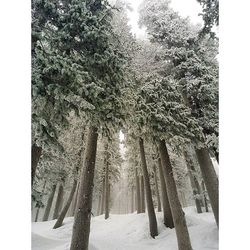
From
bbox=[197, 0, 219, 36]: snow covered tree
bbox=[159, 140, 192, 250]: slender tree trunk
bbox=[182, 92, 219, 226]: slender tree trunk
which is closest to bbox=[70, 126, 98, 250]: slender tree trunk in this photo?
bbox=[159, 140, 192, 250]: slender tree trunk

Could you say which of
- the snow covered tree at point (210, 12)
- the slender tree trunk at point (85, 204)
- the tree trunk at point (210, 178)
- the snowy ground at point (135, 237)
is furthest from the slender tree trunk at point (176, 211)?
the snow covered tree at point (210, 12)

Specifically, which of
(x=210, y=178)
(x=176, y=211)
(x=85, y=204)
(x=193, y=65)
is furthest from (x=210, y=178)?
(x=193, y=65)

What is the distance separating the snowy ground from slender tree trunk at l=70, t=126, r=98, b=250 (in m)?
1.43

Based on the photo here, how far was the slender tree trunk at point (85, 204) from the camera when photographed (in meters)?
5.76

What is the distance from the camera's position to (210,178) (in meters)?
7.18

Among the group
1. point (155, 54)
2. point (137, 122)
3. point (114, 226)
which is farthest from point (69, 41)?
point (114, 226)

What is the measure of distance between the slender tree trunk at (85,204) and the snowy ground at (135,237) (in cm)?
143

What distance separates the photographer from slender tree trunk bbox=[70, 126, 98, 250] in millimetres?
5762

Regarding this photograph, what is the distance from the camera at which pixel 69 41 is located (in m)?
5.23

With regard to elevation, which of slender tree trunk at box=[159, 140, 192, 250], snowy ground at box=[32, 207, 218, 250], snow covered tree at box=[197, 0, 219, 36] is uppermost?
snow covered tree at box=[197, 0, 219, 36]

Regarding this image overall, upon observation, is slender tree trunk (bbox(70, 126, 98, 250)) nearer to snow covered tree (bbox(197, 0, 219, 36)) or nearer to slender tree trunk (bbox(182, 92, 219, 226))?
slender tree trunk (bbox(182, 92, 219, 226))
